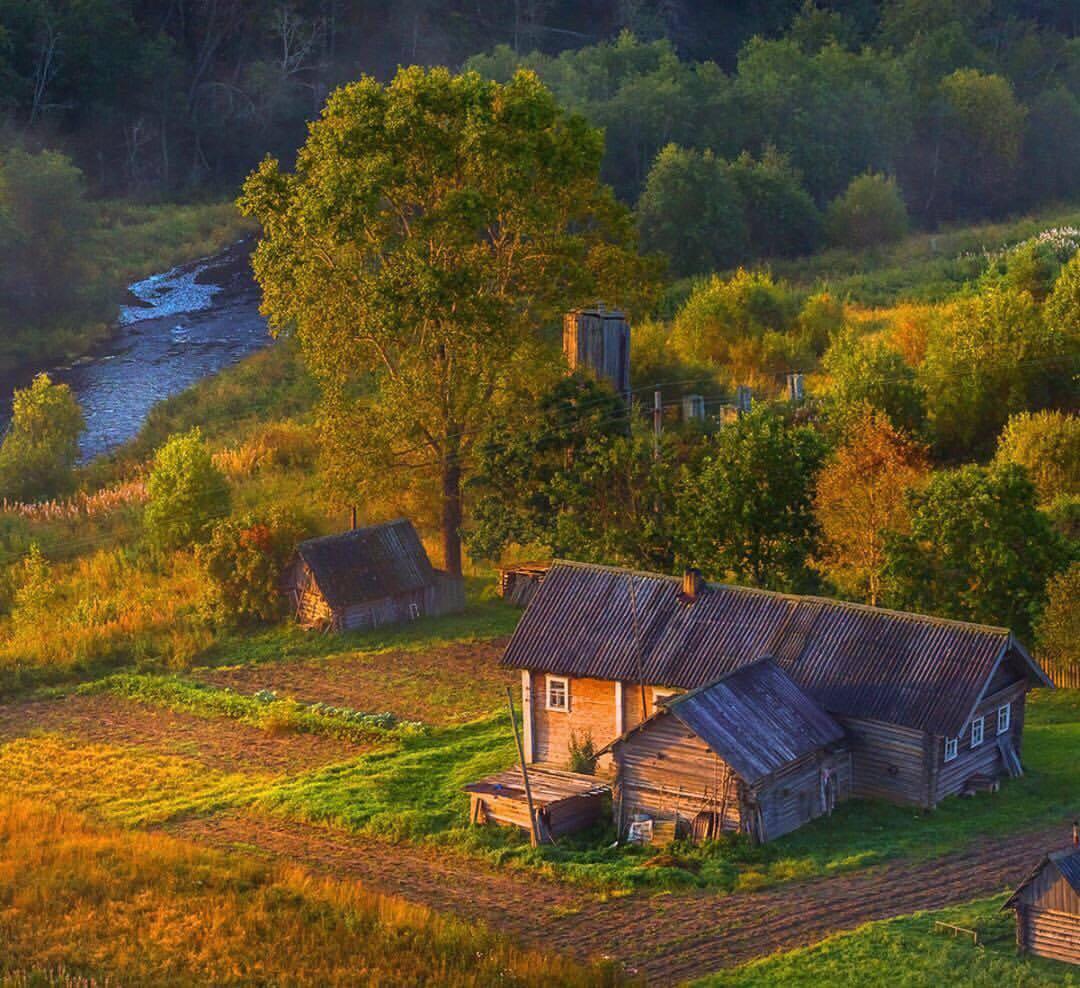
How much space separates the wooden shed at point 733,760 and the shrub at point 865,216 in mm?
63791

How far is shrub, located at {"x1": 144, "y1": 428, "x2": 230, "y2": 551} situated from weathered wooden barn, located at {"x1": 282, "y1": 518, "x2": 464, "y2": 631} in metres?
5.79

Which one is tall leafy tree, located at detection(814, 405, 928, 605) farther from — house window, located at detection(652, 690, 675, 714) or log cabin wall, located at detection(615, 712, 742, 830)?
log cabin wall, located at detection(615, 712, 742, 830)

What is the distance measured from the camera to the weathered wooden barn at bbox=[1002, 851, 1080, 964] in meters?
26.0

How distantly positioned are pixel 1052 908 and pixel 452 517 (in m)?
29.1

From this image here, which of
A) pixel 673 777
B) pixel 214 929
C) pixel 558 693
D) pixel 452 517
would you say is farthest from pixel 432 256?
pixel 214 929

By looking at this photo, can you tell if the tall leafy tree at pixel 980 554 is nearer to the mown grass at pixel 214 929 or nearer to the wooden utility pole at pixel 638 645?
the wooden utility pole at pixel 638 645

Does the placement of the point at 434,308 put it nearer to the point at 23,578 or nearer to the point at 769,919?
the point at 23,578

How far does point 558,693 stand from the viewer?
37281 millimetres

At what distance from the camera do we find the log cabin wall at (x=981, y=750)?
1347 inches

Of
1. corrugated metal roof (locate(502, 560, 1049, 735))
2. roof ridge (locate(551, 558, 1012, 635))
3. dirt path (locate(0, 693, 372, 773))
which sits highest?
roof ridge (locate(551, 558, 1012, 635))

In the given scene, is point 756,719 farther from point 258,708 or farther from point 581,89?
point 581,89

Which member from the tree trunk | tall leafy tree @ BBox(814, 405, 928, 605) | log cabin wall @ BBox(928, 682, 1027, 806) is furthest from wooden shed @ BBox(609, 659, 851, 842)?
the tree trunk

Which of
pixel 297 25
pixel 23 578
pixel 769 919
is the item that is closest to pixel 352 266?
pixel 23 578

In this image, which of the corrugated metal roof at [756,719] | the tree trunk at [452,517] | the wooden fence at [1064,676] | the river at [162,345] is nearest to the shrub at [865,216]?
the river at [162,345]
